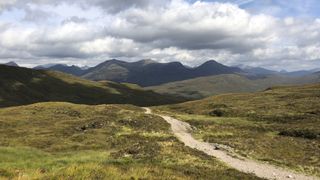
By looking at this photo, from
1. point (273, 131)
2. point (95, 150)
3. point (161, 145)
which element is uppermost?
point (161, 145)

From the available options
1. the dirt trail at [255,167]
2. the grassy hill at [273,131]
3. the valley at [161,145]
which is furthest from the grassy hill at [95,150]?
the grassy hill at [273,131]

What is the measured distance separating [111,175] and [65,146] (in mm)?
29721

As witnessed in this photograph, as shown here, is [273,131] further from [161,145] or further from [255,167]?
[255,167]

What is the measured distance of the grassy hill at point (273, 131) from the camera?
4397 cm

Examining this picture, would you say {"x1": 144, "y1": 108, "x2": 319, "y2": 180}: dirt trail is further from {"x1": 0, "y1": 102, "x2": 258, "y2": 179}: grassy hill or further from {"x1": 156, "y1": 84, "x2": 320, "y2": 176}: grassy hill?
{"x1": 156, "y1": 84, "x2": 320, "y2": 176}: grassy hill

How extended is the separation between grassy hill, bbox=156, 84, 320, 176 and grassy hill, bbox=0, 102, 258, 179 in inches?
292

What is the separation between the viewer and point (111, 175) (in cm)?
1908

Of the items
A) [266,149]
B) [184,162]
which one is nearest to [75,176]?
[184,162]

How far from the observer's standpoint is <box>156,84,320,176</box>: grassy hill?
144ft

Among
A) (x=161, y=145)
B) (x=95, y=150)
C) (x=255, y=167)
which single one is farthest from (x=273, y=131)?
(x=255, y=167)

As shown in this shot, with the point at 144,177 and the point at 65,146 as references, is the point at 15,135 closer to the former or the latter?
the point at 65,146

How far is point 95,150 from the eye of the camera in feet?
147

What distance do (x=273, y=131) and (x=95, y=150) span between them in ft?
123

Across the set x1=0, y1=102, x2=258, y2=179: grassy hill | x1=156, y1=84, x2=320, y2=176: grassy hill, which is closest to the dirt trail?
x1=0, y1=102, x2=258, y2=179: grassy hill
